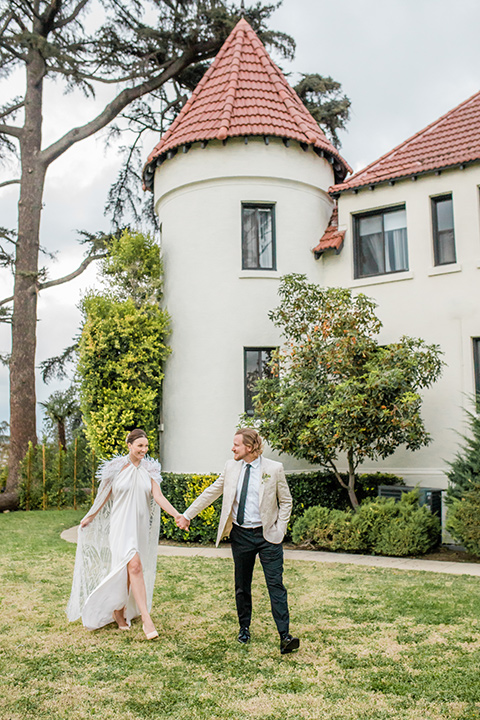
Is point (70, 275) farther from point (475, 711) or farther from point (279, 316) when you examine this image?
point (475, 711)

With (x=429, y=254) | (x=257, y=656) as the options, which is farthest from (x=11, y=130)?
(x=257, y=656)

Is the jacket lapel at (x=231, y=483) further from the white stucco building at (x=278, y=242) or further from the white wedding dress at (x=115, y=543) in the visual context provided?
the white stucco building at (x=278, y=242)

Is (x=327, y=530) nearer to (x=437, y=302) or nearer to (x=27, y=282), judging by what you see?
(x=437, y=302)

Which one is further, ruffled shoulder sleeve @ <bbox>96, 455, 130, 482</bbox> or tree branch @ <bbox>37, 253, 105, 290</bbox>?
tree branch @ <bbox>37, 253, 105, 290</bbox>

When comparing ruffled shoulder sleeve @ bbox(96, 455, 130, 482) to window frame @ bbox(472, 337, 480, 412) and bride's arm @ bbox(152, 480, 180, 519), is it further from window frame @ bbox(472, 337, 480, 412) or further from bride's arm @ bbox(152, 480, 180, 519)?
window frame @ bbox(472, 337, 480, 412)

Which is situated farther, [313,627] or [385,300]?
[385,300]

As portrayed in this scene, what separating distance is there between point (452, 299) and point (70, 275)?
564 inches

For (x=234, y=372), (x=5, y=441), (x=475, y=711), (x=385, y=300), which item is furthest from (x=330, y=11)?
(x=5, y=441)

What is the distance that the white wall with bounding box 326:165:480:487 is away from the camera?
45.2ft

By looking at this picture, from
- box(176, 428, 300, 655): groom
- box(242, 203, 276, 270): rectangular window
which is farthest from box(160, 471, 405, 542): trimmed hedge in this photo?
box(176, 428, 300, 655): groom

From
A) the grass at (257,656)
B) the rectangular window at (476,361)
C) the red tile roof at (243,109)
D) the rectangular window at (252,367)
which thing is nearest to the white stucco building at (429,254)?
the rectangular window at (476,361)

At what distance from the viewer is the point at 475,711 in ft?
16.0

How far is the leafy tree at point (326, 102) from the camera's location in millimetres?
21281

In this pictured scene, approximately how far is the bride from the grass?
0.24 metres
